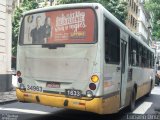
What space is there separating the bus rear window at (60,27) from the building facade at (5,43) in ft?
26.9

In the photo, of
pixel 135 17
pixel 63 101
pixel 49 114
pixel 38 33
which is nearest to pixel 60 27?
pixel 38 33

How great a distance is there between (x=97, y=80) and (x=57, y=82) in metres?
1.07

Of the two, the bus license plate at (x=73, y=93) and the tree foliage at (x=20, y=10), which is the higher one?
the tree foliage at (x=20, y=10)

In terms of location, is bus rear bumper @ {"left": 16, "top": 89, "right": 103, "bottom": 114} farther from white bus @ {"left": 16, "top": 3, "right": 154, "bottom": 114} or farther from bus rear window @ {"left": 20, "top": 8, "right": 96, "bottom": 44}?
bus rear window @ {"left": 20, "top": 8, "right": 96, "bottom": 44}

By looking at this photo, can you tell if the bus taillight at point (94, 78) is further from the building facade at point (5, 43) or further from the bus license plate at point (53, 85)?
the building facade at point (5, 43)

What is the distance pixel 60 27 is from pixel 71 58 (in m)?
0.89

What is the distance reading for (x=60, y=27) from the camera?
9289 millimetres

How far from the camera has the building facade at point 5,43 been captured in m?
17.8

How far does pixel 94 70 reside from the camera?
871 cm

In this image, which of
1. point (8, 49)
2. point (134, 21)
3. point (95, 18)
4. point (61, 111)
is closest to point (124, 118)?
point (61, 111)

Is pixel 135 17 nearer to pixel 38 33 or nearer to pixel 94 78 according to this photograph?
pixel 38 33

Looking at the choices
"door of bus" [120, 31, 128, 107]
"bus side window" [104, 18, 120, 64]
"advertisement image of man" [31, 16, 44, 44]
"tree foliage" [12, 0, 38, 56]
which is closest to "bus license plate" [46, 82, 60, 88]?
"advertisement image of man" [31, 16, 44, 44]

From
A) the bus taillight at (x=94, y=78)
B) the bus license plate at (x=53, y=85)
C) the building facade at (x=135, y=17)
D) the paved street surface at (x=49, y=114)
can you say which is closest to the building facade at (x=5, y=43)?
the paved street surface at (x=49, y=114)

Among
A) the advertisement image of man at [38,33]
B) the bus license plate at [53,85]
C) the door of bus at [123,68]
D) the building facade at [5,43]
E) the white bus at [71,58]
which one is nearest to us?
the white bus at [71,58]
